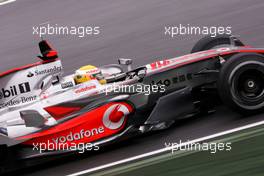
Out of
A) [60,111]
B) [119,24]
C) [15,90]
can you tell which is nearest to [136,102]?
[60,111]

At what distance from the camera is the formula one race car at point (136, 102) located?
7723 mm

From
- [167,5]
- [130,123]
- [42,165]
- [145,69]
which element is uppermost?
[167,5]

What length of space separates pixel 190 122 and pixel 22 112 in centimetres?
222

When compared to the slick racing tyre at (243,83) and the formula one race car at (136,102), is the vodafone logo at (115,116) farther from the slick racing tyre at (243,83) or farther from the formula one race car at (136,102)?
the slick racing tyre at (243,83)

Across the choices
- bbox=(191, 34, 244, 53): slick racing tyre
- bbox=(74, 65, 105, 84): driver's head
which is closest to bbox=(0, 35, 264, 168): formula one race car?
bbox=(74, 65, 105, 84): driver's head

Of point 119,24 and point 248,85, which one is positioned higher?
point 119,24

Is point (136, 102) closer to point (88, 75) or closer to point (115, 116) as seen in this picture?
point (115, 116)

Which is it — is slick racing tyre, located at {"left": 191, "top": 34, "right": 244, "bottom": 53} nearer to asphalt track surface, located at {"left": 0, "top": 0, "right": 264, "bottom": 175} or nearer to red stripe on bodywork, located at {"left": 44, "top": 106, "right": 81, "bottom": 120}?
asphalt track surface, located at {"left": 0, "top": 0, "right": 264, "bottom": 175}

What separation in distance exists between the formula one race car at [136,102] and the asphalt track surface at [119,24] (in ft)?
9.68

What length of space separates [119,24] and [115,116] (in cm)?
543

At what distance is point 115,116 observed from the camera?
7.81m

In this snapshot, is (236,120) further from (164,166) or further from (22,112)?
(22,112)

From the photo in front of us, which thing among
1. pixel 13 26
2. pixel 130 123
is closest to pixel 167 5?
pixel 13 26

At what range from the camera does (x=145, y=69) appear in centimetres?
847
